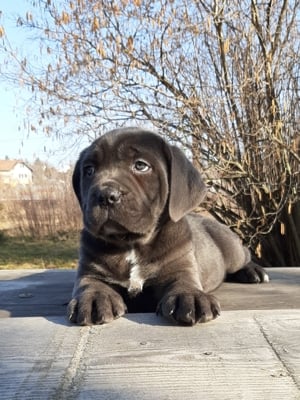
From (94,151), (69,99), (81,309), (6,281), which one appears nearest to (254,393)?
(81,309)

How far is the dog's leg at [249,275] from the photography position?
3.51m

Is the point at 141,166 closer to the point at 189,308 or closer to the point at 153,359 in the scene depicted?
the point at 189,308

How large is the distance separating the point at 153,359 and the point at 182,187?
1.26m

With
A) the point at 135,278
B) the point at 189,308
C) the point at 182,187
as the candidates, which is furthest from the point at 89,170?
the point at 189,308

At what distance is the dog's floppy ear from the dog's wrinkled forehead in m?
0.10

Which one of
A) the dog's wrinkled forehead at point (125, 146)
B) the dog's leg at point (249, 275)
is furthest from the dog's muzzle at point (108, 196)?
the dog's leg at point (249, 275)

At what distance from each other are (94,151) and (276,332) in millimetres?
1308

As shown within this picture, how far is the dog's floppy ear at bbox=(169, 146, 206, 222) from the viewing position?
2771mm

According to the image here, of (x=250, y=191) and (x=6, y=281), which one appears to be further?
(x=250, y=191)

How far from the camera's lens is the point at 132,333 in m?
2.00

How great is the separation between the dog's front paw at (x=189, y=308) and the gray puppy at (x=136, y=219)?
0.14m

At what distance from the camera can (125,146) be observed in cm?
274

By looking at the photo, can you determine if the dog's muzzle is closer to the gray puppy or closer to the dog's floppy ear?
the gray puppy

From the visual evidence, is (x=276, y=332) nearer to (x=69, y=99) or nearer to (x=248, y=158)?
(x=248, y=158)
